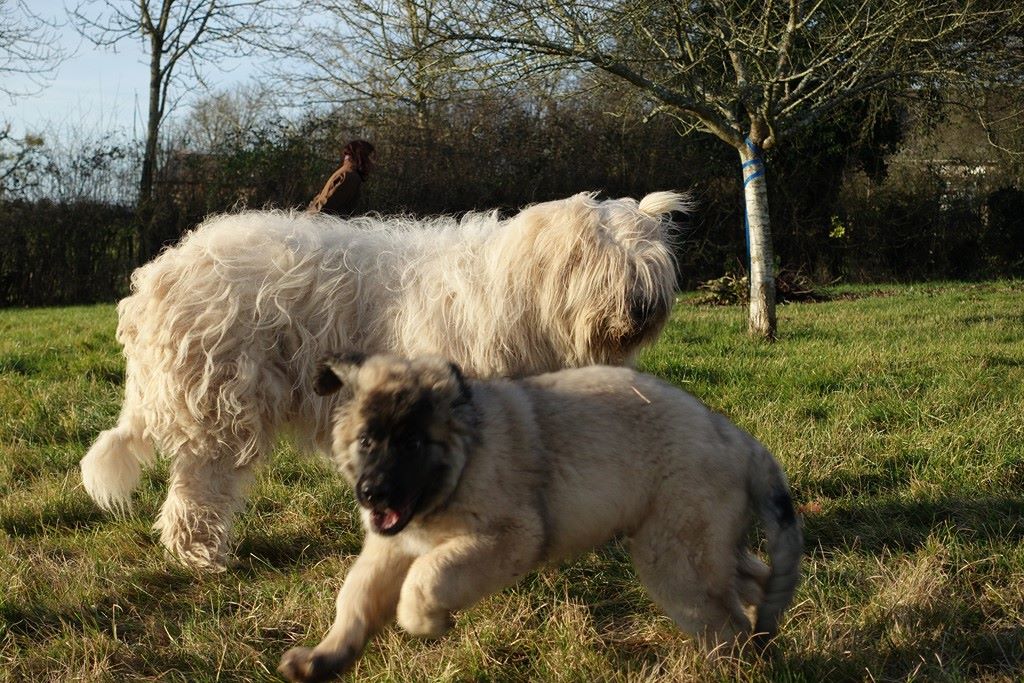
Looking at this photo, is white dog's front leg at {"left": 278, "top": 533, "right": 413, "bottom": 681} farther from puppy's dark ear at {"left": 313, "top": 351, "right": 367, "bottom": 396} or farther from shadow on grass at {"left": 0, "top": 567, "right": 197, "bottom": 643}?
shadow on grass at {"left": 0, "top": 567, "right": 197, "bottom": 643}

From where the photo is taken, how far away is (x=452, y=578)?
3.04 meters

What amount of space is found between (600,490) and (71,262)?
17.5 metres

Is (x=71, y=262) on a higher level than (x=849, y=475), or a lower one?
higher

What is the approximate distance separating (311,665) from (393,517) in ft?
1.65

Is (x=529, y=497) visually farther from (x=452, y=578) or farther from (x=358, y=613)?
(x=358, y=613)

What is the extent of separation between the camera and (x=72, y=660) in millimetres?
3486

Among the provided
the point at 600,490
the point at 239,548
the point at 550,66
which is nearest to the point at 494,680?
the point at 600,490

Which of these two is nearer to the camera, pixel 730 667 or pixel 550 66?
pixel 730 667

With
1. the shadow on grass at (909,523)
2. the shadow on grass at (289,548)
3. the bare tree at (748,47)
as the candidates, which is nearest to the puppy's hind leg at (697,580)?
the shadow on grass at (909,523)

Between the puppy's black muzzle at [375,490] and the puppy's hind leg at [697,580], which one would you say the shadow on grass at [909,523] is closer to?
the puppy's hind leg at [697,580]

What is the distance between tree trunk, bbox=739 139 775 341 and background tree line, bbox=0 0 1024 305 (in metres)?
5.95

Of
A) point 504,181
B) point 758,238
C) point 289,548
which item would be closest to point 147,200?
point 504,181

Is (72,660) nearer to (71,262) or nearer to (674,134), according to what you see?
(71,262)

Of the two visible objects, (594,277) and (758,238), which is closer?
(594,277)
